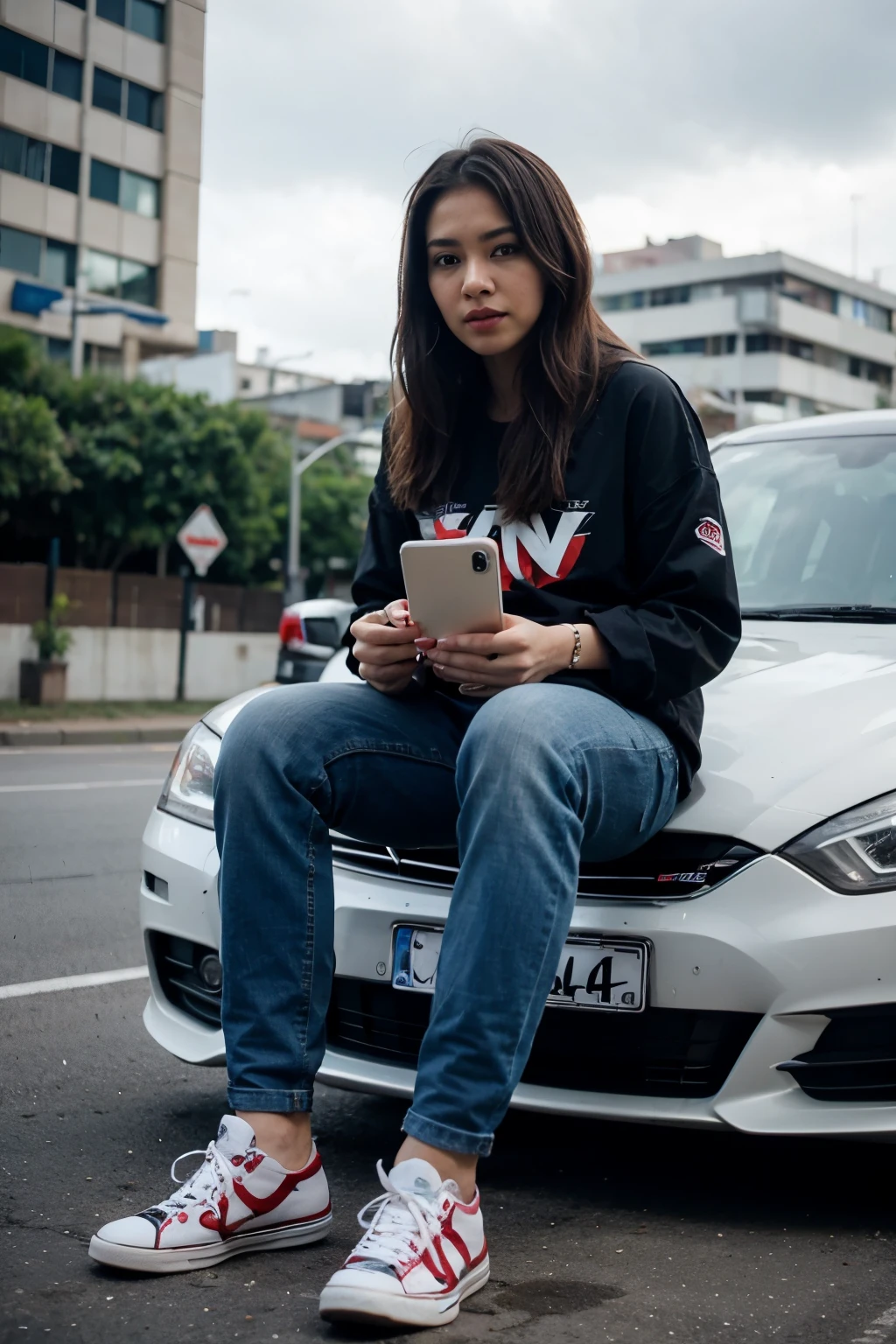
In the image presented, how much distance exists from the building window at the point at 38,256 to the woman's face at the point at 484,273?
179 inches

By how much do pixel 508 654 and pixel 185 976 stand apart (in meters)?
1.05

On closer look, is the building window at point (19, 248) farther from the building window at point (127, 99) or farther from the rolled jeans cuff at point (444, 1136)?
the rolled jeans cuff at point (444, 1136)

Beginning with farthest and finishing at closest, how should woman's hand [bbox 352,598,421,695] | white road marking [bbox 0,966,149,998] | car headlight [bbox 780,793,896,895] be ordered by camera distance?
white road marking [bbox 0,966,149,998], woman's hand [bbox 352,598,421,695], car headlight [bbox 780,793,896,895]

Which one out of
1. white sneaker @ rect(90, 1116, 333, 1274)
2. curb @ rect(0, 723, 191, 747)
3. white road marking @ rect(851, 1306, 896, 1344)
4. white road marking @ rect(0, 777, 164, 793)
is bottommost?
curb @ rect(0, 723, 191, 747)

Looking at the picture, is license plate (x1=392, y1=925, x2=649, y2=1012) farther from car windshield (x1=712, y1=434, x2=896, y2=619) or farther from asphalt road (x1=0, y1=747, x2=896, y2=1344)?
car windshield (x1=712, y1=434, x2=896, y2=619)

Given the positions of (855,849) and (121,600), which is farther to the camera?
(121,600)

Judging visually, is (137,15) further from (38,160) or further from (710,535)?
(710,535)

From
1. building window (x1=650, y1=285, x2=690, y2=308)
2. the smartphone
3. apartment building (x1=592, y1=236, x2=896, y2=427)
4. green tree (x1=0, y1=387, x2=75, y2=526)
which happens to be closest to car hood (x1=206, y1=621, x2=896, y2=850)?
the smartphone

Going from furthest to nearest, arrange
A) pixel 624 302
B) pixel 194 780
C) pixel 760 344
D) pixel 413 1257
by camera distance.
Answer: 1. pixel 624 302
2. pixel 760 344
3. pixel 194 780
4. pixel 413 1257

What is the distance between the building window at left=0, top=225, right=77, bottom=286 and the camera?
7453mm

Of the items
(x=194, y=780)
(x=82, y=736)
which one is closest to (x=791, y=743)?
(x=194, y=780)

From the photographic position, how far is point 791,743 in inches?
103

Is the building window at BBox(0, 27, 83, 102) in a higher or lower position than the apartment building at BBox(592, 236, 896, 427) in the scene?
lower

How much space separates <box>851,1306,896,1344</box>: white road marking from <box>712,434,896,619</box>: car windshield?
1614 mm
